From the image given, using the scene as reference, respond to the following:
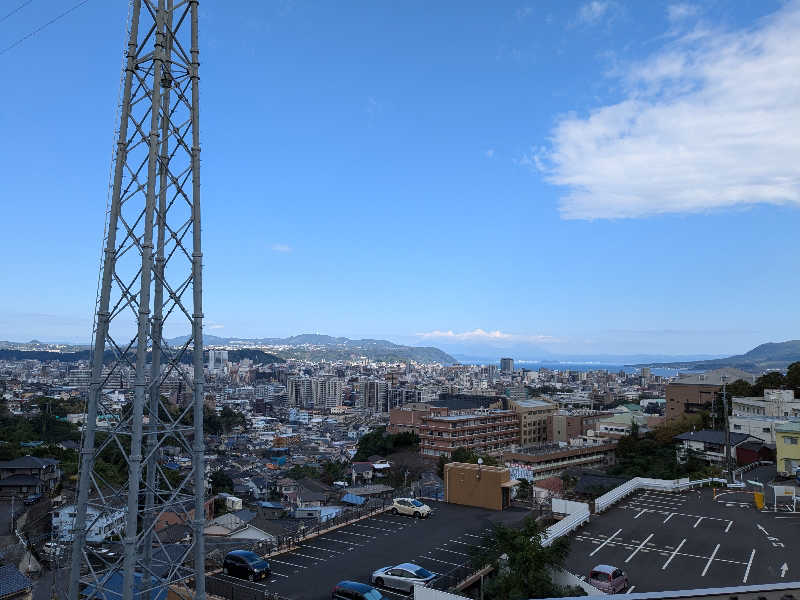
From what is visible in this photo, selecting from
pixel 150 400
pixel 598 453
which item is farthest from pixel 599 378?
pixel 150 400

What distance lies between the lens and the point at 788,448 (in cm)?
1744

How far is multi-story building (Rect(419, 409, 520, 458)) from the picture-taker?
34625mm

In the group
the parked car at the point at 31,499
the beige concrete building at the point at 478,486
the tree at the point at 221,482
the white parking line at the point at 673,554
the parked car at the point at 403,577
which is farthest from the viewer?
the tree at the point at 221,482

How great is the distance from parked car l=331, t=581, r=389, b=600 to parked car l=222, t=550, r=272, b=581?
1.15 m

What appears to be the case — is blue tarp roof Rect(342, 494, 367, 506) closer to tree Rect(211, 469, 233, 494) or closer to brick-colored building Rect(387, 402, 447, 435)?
tree Rect(211, 469, 233, 494)

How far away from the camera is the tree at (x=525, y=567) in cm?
728

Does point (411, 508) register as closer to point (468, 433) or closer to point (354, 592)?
point (354, 592)

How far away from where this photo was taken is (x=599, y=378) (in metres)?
132

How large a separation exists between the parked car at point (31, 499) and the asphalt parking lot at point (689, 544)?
2135 centimetres

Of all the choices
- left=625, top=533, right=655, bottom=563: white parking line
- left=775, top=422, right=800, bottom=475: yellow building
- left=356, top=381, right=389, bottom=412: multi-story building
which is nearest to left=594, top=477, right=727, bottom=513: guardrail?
left=625, top=533, right=655, bottom=563: white parking line

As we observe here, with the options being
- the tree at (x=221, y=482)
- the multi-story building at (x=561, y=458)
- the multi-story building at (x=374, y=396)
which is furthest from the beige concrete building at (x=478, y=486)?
the multi-story building at (x=374, y=396)

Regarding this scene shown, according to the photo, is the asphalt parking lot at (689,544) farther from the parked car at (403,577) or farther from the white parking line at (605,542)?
the parked car at (403,577)

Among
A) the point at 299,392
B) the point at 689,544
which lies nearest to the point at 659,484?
the point at 689,544

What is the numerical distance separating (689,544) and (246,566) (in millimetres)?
7215
